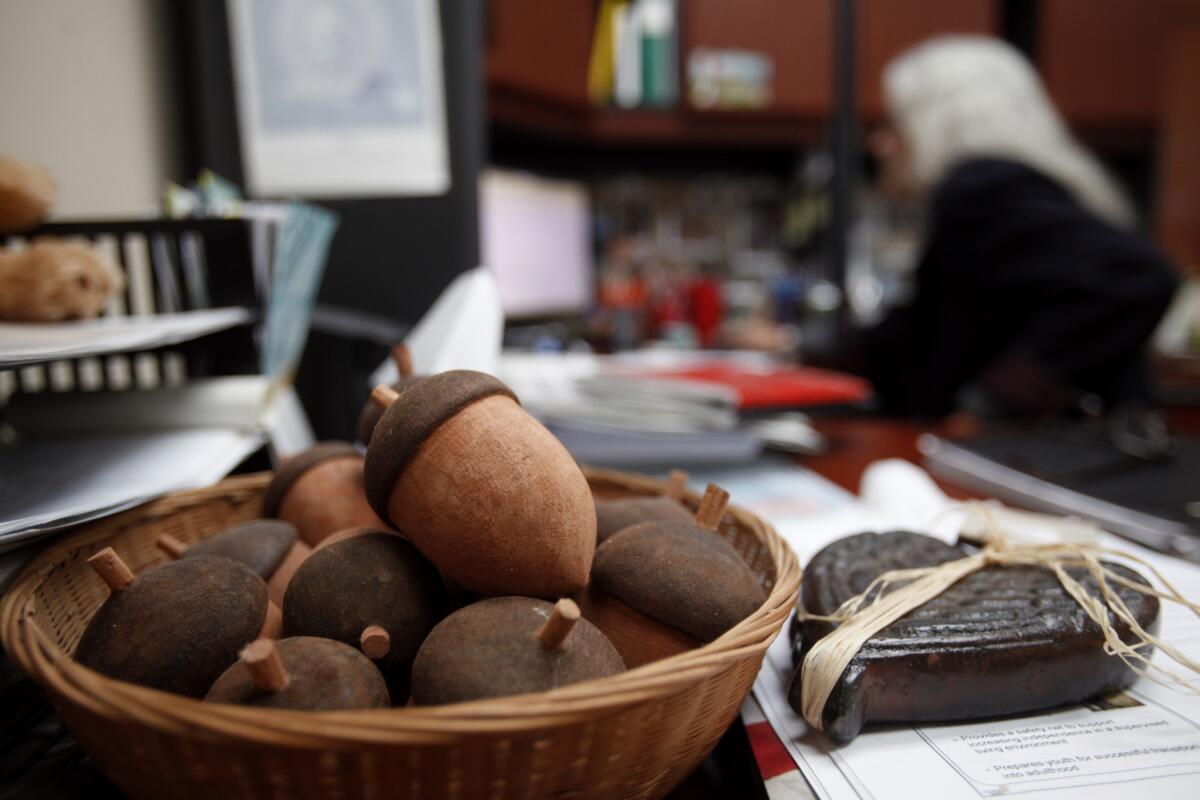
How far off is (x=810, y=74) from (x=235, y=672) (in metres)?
2.27

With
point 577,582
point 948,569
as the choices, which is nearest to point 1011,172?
point 948,569

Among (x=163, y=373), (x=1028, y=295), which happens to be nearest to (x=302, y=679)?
(x=163, y=373)

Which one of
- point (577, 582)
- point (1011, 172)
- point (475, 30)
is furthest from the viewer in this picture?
point (1011, 172)

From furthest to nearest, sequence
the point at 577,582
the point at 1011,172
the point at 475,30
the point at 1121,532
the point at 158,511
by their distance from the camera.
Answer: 1. the point at 1011,172
2. the point at 475,30
3. the point at 1121,532
4. the point at 158,511
5. the point at 577,582

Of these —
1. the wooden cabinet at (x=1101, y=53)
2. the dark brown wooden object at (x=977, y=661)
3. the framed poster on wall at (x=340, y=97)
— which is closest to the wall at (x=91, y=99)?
the framed poster on wall at (x=340, y=97)

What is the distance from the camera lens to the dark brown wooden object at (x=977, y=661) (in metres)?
0.35

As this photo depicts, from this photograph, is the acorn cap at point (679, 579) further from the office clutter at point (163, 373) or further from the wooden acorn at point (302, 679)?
the office clutter at point (163, 373)

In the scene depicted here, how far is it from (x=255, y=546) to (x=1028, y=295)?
157cm

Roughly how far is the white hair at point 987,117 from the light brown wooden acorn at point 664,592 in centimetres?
163

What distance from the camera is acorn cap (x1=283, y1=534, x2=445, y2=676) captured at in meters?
0.34

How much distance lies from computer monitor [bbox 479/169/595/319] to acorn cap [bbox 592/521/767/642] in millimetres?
1216

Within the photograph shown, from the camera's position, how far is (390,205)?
1.00 metres

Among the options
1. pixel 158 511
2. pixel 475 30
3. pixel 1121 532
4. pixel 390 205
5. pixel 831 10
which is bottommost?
pixel 1121 532

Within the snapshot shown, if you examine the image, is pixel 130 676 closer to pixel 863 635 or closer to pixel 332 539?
pixel 332 539
